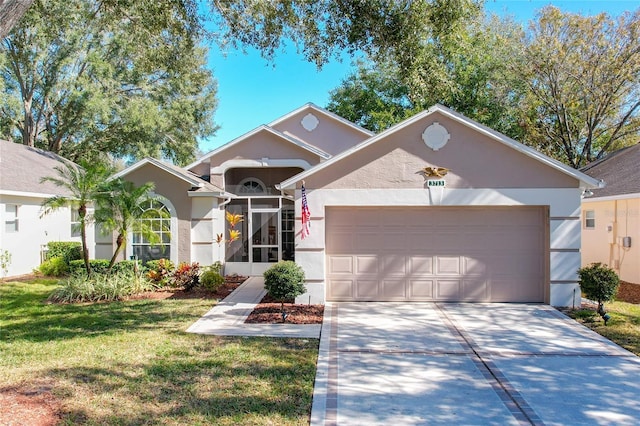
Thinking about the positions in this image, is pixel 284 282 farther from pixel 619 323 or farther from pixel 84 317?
pixel 619 323

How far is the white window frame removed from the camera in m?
15.6

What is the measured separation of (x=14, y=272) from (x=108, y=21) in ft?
36.9

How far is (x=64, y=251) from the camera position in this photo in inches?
674

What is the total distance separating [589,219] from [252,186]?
13476mm

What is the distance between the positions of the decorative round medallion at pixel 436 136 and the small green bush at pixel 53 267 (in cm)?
1432

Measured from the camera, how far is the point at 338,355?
7.24 meters

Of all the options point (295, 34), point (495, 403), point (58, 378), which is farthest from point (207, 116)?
point (495, 403)

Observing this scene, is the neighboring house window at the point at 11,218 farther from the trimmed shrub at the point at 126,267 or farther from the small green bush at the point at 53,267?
the trimmed shrub at the point at 126,267

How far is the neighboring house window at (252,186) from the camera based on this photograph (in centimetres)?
1767

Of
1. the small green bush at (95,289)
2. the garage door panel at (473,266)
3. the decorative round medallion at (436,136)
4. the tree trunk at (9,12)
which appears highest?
the tree trunk at (9,12)

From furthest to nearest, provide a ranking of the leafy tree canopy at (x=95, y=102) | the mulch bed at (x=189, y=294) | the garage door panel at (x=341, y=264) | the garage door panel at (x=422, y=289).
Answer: the leafy tree canopy at (x=95, y=102) < the mulch bed at (x=189, y=294) < the garage door panel at (x=341, y=264) < the garage door panel at (x=422, y=289)

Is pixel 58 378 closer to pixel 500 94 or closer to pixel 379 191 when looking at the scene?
pixel 379 191

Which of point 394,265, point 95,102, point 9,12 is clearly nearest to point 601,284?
point 394,265

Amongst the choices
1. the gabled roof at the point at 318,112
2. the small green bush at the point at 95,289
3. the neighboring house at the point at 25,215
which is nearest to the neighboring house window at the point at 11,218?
the neighboring house at the point at 25,215
